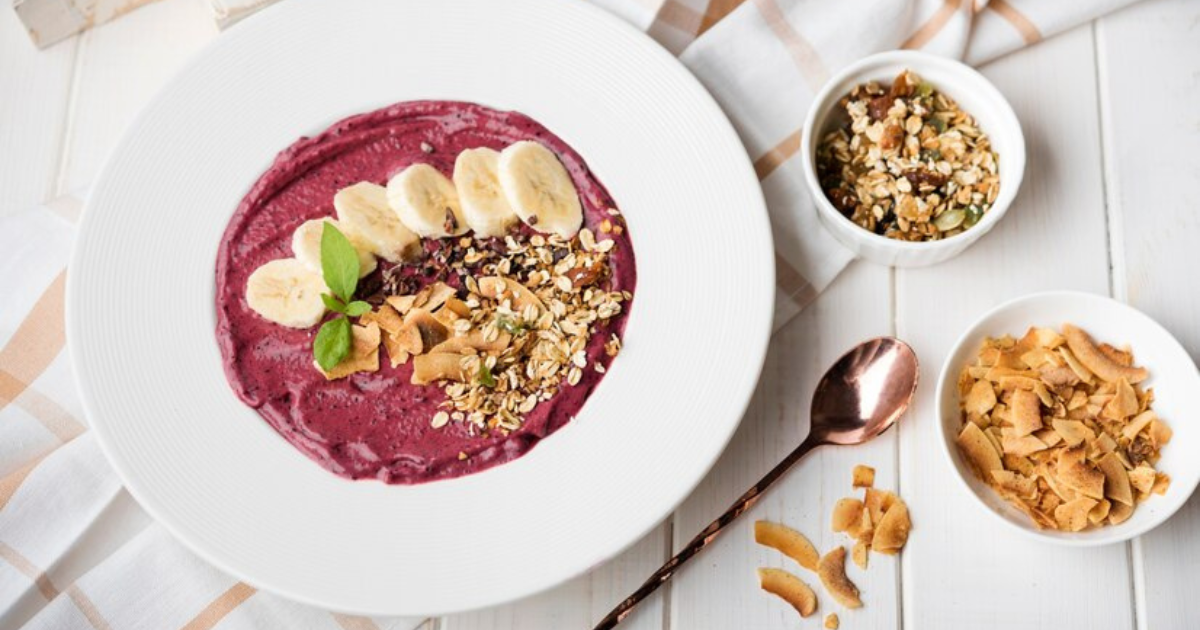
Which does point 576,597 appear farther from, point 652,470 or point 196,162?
point 196,162

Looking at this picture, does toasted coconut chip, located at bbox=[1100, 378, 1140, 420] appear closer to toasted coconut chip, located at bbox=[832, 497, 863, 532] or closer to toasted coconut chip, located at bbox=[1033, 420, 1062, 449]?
toasted coconut chip, located at bbox=[1033, 420, 1062, 449]

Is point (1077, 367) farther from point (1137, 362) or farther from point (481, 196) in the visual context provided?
point (481, 196)

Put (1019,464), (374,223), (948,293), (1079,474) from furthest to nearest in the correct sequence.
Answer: (948,293) < (374,223) < (1019,464) < (1079,474)

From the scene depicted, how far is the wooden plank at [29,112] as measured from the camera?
3102 mm

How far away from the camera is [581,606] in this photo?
2.66 meters

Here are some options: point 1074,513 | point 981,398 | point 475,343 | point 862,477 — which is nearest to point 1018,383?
point 981,398

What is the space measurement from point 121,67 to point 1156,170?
264 centimetres

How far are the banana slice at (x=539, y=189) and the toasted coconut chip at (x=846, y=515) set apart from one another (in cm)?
86

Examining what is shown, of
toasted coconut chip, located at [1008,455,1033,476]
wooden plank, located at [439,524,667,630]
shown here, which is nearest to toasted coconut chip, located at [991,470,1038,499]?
toasted coconut chip, located at [1008,455,1033,476]

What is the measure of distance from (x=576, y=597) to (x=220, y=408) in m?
0.89

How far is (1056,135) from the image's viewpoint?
9.65 feet

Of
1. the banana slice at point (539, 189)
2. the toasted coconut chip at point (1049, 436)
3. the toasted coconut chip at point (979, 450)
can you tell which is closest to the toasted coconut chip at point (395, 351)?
the banana slice at point (539, 189)

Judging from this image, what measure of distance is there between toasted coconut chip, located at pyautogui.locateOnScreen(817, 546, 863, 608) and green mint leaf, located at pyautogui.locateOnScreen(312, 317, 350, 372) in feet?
3.76

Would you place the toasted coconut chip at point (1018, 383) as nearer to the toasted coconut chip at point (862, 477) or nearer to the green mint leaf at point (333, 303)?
the toasted coconut chip at point (862, 477)
